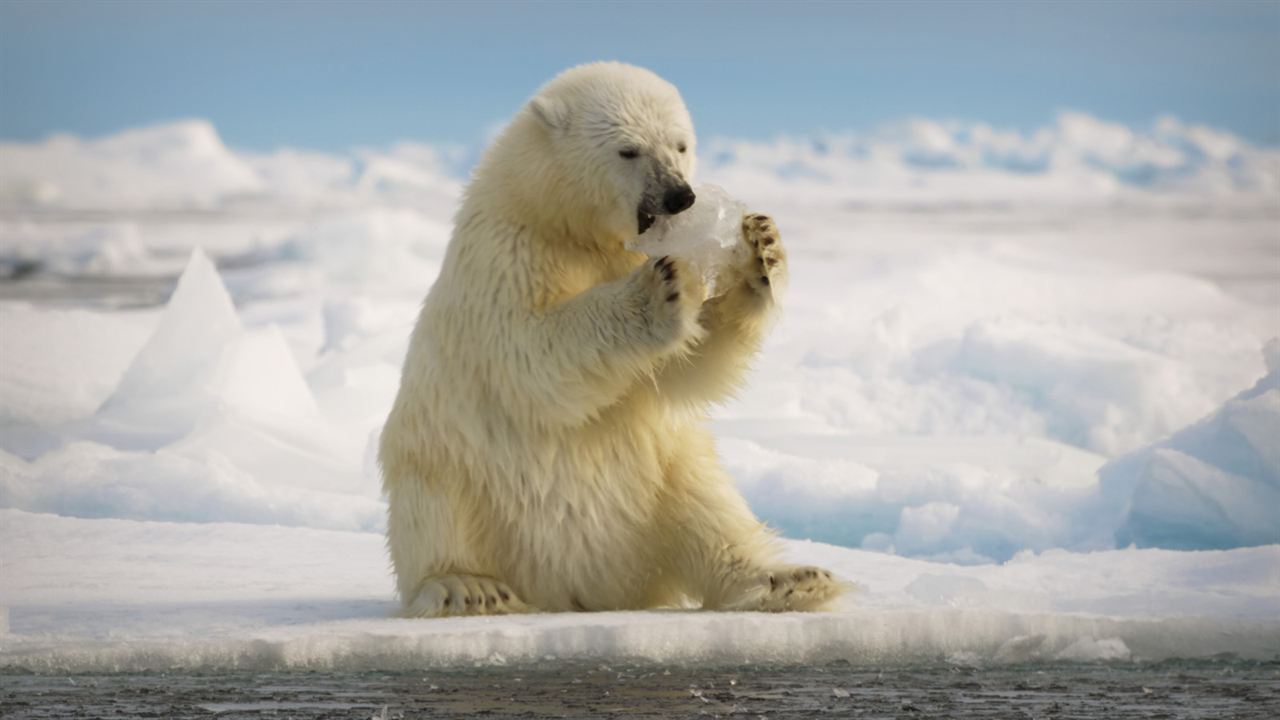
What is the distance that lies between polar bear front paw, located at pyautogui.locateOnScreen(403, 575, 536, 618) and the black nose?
110 centimetres

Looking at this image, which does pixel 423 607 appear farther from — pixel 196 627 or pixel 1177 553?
pixel 1177 553

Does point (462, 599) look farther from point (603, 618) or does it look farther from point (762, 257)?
point (762, 257)

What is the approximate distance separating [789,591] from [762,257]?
88cm

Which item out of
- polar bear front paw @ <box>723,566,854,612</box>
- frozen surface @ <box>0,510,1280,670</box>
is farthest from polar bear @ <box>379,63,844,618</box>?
frozen surface @ <box>0,510,1280,670</box>

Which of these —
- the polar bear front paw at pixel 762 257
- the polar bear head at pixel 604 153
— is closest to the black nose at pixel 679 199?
the polar bear head at pixel 604 153

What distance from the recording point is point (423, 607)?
13.5 ft

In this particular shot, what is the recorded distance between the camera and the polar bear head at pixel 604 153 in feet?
13.3

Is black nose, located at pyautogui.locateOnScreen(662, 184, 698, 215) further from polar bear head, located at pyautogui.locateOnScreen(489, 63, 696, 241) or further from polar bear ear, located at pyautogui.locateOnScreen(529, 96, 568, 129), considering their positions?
polar bear ear, located at pyautogui.locateOnScreen(529, 96, 568, 129)

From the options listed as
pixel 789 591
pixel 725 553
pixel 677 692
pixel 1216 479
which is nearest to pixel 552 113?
pixel 725 553

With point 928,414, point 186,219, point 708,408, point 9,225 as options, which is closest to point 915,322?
point 928,414

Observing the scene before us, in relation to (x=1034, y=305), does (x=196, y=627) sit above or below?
below

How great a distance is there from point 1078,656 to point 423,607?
164cm

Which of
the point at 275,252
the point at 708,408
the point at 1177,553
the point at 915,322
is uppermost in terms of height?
the point at 275,252

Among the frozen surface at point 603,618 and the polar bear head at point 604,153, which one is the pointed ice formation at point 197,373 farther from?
the polar bear head at point 604,153
